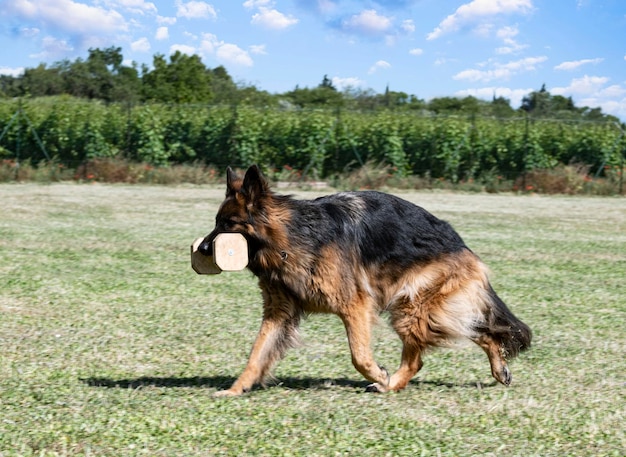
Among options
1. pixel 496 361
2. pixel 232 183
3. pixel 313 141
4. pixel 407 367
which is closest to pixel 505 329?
pixel 496 361

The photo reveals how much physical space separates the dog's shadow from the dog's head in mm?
1051

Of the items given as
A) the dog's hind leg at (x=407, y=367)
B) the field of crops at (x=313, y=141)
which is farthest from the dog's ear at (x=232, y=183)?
the field of crops at (x=313, y=141)

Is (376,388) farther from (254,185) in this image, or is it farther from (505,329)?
(254,185)

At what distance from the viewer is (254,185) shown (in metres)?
5.24

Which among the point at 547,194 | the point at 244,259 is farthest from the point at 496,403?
the point at 547,194

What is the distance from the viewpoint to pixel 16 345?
257 inches

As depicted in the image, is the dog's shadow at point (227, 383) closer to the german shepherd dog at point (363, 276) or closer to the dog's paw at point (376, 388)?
the dog's paw at point (376, 388)

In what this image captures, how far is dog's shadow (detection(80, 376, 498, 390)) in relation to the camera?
5543mm

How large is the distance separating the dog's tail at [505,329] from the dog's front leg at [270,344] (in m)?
1.44

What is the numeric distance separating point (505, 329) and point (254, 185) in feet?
7.05

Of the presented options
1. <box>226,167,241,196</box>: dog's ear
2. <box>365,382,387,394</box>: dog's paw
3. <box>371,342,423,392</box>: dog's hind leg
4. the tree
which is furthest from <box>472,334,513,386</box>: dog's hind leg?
the tree

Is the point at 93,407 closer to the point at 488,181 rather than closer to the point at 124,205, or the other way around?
the point at 124,205

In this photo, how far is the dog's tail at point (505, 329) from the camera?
18.7 ft

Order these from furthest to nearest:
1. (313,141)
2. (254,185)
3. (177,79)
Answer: (177,79), (313,141), (254,185)
